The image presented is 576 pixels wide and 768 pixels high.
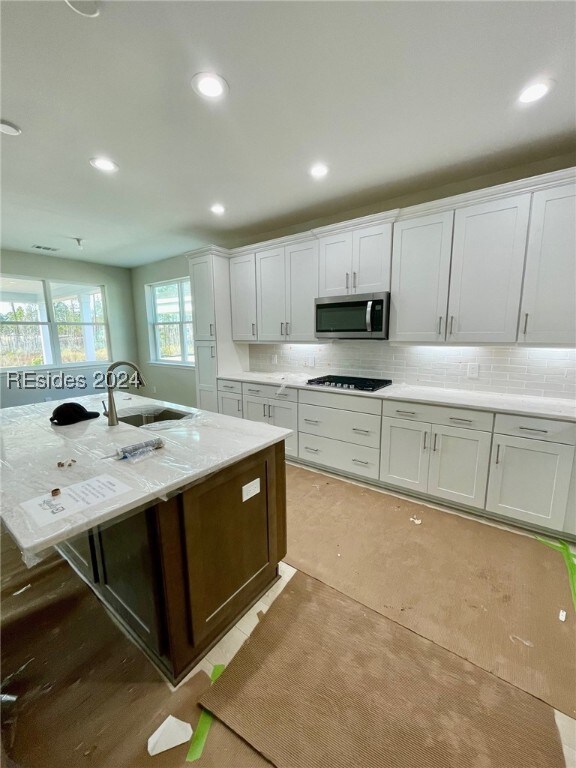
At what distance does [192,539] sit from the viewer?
1.24 meters

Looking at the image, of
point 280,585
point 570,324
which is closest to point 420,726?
point 280,585

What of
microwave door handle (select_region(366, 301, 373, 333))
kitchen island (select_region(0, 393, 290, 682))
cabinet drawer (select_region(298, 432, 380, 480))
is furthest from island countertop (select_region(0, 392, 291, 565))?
microwave door handle (select_region(366, 301, 373, 333))

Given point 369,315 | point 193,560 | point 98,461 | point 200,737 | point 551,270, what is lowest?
point 200,737

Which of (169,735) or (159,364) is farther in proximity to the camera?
(159,364)

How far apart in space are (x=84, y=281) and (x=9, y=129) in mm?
4158

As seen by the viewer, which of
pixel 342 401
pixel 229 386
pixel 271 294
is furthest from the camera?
pixel 229 386

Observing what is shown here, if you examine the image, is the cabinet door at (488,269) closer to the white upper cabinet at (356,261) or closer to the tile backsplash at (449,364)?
the tile backsplash at (449,364)

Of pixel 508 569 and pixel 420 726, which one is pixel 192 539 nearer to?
pixel 420 726

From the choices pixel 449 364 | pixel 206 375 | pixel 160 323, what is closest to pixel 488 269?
pixel 449 364

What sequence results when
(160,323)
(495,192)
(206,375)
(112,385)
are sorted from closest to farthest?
(112,385)
(495,192)
(206,375)
(160,323)

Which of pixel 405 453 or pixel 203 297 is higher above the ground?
pixel 203 297

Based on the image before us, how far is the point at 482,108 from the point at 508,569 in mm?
2800

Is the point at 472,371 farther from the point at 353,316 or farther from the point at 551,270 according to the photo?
the point at 353,316

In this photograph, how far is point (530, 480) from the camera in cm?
217
